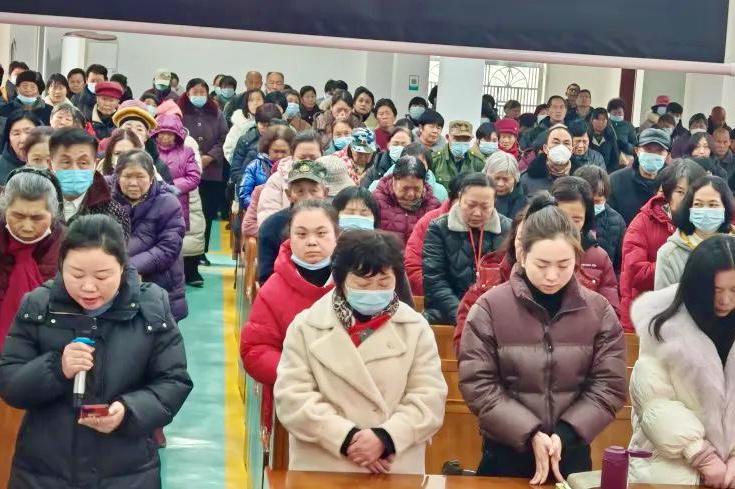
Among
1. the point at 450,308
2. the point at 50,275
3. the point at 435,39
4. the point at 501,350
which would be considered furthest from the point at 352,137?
the point at 501,350

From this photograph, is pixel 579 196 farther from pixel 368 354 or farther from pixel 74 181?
pixel 74 181

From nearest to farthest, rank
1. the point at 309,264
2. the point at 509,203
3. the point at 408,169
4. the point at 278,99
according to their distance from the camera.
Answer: the point at 309,264, the point at 408,169, the point at 509,203, the point at 278,99

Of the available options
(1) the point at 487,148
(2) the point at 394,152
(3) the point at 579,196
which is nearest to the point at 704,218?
(3) the point at 579,196

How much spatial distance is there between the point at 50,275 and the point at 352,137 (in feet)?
17.3

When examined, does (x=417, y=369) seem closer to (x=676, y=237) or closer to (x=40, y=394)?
(x=40, y=394)

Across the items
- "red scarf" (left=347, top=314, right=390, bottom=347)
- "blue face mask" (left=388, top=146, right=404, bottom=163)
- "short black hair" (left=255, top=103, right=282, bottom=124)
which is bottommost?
"red scarf" (left=347, top=314, right=390, bottom=347)

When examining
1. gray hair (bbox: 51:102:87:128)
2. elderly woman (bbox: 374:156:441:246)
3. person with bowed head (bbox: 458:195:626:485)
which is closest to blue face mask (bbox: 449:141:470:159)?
elderly woman (bbox: 374:156:441:246)

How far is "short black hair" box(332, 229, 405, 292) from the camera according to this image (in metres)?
4.34

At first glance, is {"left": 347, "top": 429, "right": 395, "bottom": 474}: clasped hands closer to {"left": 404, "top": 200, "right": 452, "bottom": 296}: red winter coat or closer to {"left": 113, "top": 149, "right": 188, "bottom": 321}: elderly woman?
{"left": 404, "top": 200, "right": 452, "bottom": 296}: red winter coat

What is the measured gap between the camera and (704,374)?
431cm

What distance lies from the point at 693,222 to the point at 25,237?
302 cm

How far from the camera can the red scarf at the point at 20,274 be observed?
523 cm

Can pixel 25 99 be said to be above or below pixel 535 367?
above

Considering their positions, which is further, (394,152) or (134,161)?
(394,152)
